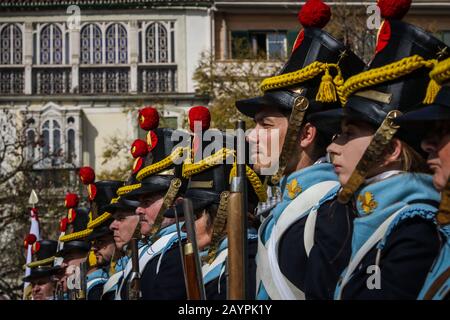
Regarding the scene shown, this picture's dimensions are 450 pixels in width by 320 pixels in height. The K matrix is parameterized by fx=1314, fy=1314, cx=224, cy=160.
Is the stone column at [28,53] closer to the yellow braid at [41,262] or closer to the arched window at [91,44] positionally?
the arched window at [91,44]

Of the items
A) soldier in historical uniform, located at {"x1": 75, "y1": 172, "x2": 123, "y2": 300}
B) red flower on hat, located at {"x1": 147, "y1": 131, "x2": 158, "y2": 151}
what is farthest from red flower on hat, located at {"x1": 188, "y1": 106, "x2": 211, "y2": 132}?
soldier in historical uniform, located at {"x1": 75, "y1": 172, "x2": 123, "y2": 300}

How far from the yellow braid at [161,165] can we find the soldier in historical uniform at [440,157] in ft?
15.3

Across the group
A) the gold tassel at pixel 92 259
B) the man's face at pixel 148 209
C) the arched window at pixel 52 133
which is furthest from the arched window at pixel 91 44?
the man's face at pixel 148 209

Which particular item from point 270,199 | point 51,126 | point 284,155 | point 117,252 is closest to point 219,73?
point 51,126

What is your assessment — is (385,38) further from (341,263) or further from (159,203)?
(159,203)

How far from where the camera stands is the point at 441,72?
5855mm

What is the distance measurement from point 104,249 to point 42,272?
3.56 meters

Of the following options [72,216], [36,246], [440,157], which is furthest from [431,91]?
[36,246]

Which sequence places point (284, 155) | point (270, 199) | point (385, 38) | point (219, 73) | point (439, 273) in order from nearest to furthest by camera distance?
point (439, 273)
point (385, 38)
point (284, 155)
point (270, 199)
point (219, 73)

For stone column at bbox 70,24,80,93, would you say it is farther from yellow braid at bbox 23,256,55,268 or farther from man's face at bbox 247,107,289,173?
man's face at bbox 247,107,289,173

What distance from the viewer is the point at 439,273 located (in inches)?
232

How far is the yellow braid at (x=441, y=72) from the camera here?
5820mm

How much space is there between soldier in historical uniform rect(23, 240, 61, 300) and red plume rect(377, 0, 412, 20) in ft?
36.2
